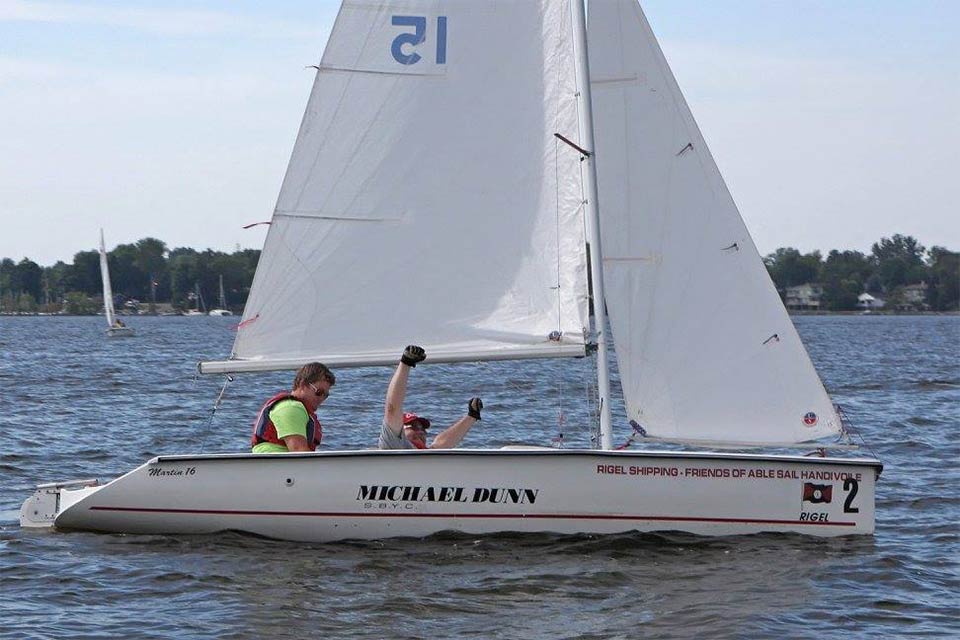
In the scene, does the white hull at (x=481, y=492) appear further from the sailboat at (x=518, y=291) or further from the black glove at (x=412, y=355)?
the black glove at (x=412, y=355)

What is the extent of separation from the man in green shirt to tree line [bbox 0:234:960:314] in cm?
11692

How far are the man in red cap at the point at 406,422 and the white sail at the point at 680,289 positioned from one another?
4.45ft

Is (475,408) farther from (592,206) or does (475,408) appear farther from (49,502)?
(49,502)

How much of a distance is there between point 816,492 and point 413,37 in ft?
15.4

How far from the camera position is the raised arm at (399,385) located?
10.8 metres

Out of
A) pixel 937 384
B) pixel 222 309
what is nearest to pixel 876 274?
pixel 222 309

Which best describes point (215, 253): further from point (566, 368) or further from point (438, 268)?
point (438, 268)

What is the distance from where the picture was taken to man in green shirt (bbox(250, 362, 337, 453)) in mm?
11062

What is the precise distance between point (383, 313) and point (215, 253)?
13596cm

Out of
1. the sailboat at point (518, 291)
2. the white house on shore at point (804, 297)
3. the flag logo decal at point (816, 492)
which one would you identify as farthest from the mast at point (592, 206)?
the white house on shore at point (804, 297)

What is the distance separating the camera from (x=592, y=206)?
11.2m

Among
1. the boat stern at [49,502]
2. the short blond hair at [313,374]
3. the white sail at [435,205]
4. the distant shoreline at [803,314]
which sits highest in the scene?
the distant shoreline at [803,314]

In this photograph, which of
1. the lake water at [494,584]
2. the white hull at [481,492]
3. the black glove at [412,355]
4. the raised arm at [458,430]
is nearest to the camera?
the lake water at [494,584]

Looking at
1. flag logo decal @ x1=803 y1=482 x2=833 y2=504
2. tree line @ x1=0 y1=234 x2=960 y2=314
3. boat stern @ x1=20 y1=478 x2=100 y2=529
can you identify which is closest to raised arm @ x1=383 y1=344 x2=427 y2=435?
boat stern @ x1=20 y1=478 x2=100 y2=529
